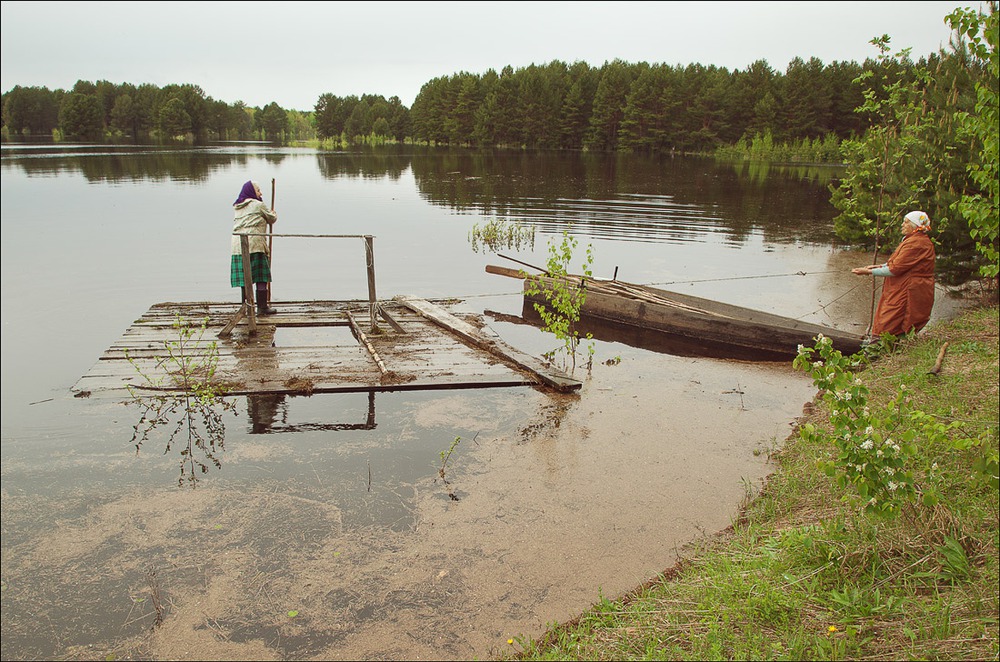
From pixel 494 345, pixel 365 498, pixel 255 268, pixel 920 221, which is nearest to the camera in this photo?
pixel 365 498

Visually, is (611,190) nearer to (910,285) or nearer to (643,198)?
(643,198)

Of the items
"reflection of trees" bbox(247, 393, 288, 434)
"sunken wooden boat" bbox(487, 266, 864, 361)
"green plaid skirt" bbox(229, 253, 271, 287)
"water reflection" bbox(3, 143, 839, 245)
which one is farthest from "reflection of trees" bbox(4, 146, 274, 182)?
"reflection of trees" bbox(247, 393, 288, 434)

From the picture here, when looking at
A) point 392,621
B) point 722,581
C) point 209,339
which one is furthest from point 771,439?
point 209,339

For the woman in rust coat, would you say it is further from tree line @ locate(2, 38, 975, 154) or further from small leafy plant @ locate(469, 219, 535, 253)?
tree line @ locate(2, 38, 975, 154)

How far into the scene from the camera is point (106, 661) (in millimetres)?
3457

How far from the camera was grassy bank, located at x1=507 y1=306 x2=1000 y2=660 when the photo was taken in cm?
297

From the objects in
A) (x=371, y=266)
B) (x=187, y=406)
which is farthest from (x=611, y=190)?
(x=187, y=406)

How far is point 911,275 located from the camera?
7.93m

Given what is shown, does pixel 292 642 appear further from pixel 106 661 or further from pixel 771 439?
pixel 771 439

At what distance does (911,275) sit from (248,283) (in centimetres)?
809

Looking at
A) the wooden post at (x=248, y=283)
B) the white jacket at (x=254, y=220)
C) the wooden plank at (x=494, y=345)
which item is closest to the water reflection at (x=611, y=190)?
the wooden plank at (x=494, y=345)

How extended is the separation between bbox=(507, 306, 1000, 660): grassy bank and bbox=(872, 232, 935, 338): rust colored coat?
12.6 ft

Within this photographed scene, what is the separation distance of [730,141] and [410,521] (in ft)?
228

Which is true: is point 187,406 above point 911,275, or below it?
below
